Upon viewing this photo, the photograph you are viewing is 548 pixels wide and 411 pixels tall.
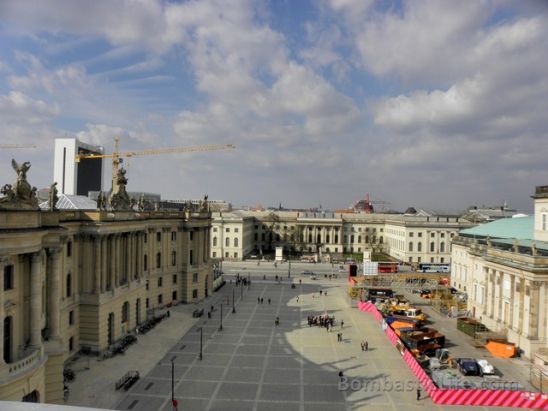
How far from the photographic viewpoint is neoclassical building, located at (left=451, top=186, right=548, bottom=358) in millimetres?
46562

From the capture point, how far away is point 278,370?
4088 centimetres

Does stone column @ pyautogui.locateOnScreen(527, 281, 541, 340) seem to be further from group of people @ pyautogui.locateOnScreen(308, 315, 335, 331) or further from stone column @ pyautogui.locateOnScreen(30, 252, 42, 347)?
stone column @ pyautogui.locateOnScreen(30, 252, 42, 347)

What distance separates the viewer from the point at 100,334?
44688 mm

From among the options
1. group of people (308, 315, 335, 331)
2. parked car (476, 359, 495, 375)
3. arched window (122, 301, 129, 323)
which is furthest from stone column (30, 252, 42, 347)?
parked car (476, 359, 495, 375)

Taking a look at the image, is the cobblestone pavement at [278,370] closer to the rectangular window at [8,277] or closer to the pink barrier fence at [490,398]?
the pink barrier fence at [490,398]

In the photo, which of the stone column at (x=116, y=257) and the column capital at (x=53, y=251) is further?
the stone column at (x=116, y=257)

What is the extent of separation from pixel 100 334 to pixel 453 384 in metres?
32.2

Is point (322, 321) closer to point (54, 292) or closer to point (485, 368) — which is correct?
point (485, 368)

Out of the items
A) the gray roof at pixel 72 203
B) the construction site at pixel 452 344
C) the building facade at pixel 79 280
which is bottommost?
the construction site at pixel 452 344

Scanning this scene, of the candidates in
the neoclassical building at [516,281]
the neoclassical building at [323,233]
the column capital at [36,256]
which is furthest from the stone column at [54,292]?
the neoclassical building at [323,233]

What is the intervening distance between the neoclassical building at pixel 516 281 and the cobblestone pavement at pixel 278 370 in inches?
547

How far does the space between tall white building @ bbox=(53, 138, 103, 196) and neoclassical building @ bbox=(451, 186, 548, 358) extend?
15313 cm

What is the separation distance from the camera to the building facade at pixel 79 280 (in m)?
27.2

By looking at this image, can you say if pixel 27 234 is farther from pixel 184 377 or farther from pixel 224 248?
pixel 224 248
